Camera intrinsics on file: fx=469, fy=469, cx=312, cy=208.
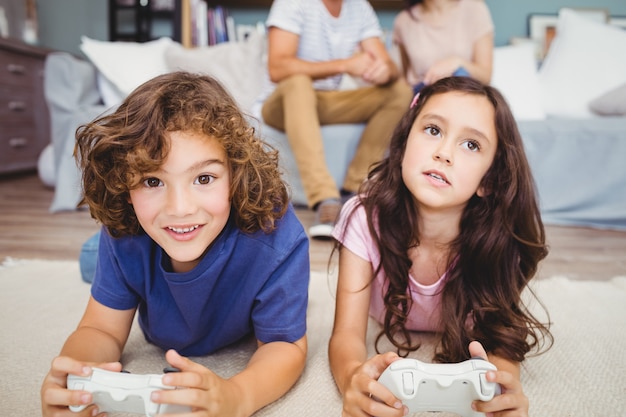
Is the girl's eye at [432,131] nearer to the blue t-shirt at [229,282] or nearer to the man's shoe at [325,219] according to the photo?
the blue t-shirt at [229,282]

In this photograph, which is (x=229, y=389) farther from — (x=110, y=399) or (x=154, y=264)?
(x=154, y=264)

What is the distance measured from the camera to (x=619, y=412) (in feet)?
2.05

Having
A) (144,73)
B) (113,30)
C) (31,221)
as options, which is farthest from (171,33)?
(31,221)

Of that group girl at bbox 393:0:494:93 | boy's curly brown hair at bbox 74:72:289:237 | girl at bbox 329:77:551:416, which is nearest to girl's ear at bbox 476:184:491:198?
girl at bbox 329:77:551:416

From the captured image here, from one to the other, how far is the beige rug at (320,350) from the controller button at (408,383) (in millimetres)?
167

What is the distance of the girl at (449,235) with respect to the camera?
0.70 metres

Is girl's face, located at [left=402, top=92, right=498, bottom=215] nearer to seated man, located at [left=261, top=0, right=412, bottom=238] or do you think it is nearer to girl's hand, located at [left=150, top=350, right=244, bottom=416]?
girl's hand, located at [left=150, top=350, right=244, bottom=416]

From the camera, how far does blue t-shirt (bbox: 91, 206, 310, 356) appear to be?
0.64 m

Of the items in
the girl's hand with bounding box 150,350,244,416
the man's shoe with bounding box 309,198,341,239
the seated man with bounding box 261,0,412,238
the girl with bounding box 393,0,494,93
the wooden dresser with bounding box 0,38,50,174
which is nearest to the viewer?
the girl's hand with bounding box 150,350,244,416

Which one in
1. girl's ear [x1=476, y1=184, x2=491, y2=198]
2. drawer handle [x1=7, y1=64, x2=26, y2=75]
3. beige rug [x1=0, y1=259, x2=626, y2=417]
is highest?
girl's ear [x1=476, y1=184, x2=491, y2=198]

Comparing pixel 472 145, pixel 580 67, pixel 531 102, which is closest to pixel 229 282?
pixel 472 145

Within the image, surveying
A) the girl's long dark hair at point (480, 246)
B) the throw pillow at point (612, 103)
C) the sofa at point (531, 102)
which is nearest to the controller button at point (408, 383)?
the girl's long dark hair at point (480, 246)

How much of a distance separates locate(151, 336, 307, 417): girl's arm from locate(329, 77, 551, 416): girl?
8 cm

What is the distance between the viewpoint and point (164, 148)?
1.80ft
